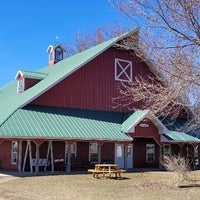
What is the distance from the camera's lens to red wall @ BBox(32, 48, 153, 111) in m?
26.0

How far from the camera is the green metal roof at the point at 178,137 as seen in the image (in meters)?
27.5

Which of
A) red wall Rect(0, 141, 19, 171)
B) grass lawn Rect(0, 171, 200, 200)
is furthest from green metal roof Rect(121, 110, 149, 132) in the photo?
red wall Rect(0, 141, 19, 171)

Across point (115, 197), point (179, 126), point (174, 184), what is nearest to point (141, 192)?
point (115, 197)

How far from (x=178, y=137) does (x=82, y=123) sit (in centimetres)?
768

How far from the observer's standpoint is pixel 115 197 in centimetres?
1379

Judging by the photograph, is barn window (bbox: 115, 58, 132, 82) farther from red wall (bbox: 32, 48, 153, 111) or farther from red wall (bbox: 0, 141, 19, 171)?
red wall (bbox: 0, 141, 19, 171)

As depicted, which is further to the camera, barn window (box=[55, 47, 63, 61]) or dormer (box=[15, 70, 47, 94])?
barn window (box=[55, 47, 63, 61])

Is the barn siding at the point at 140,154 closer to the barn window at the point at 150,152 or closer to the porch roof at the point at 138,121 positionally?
the barn window at the point at 150,152

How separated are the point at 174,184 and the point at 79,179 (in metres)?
4.91

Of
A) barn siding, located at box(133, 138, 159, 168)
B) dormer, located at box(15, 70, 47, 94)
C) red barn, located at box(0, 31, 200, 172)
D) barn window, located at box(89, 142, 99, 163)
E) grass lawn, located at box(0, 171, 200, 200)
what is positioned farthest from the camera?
barn siding, located at box(133, 138, 159, 168)

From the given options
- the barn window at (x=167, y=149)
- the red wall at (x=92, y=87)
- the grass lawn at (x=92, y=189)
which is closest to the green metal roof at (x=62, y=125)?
the red wall at (x=92, y=87)

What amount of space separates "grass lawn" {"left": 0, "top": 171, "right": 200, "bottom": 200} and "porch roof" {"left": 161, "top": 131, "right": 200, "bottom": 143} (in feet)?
28.8

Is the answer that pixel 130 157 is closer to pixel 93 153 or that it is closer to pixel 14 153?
pixel 93 153

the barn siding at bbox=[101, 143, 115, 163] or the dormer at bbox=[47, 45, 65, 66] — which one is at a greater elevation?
the dormer at bbox=[47, 45, 65, 66]
